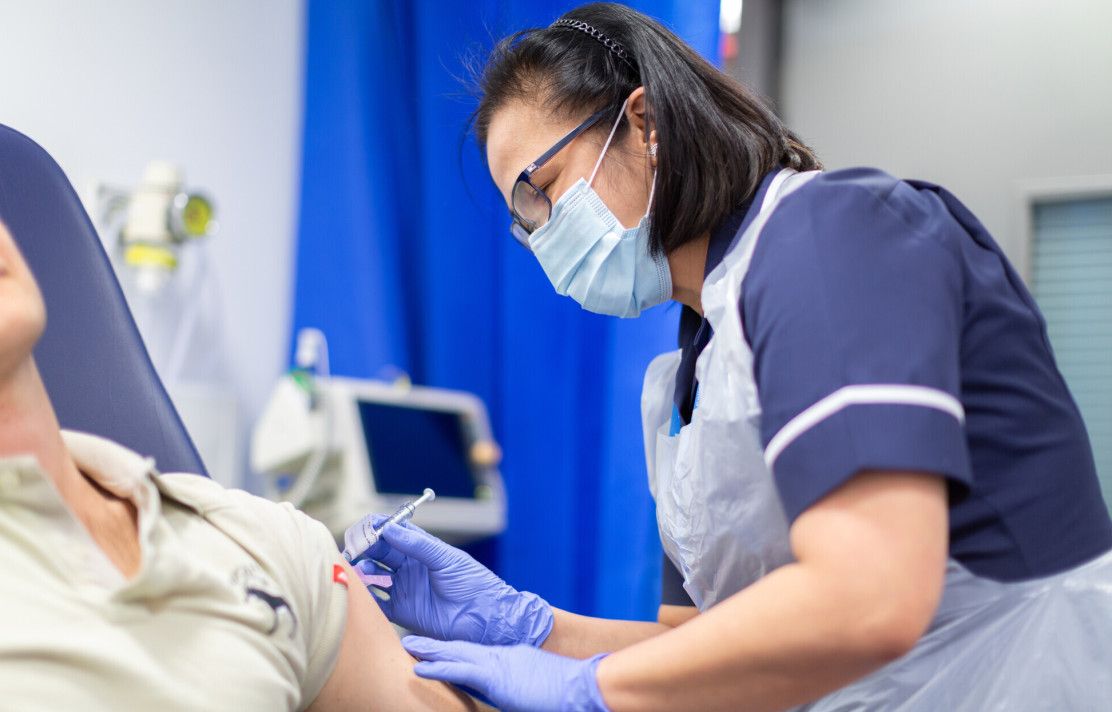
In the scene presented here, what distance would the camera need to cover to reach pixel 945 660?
0.98 m

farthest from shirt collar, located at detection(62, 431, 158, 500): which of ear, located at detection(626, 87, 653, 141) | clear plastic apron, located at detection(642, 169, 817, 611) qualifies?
ear, located at detection(626, 87, 653, 141)

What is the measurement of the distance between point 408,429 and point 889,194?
60.8 inches

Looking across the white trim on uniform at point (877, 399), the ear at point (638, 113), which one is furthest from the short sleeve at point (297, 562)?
the ear at point (638, 113)

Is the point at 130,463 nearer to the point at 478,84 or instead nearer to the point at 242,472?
the point at 478,84

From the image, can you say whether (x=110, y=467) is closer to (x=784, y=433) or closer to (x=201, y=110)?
(x=784, y=433)

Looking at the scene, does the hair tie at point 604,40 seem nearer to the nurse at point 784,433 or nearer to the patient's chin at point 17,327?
the nurse at point 784,433

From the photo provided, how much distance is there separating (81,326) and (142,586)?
47 cm

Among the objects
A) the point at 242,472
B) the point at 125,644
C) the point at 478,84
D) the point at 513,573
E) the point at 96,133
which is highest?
the point at 478,84

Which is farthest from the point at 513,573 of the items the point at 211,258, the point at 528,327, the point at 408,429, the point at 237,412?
the point at 211,258

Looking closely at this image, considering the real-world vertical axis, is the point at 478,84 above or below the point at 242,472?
above

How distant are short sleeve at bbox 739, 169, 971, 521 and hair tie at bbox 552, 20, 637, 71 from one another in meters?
0.38

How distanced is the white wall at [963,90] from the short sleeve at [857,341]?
1495mm

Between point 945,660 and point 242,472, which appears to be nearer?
point 945,660

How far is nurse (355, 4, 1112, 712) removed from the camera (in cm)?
79
